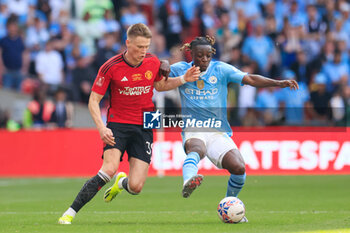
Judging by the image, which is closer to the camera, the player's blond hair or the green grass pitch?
the green grass pitch

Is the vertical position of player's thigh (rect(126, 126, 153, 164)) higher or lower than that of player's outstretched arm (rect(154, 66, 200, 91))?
lower

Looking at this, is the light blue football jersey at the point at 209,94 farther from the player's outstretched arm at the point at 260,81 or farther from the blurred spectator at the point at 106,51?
the blurred spectator at the point at 106,51

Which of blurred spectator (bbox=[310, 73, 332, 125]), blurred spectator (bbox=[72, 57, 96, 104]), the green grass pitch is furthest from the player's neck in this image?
blurred spectator (bbox=[72, 57, 96, 104])

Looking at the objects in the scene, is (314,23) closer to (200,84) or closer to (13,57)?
(13,57)

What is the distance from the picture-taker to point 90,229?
8742 mm

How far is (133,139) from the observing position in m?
9.73

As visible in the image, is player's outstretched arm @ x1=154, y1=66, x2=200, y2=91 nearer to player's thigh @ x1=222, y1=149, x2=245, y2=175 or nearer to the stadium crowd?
player's thigh @ x1=222, y1=149, x2=245, y2=175

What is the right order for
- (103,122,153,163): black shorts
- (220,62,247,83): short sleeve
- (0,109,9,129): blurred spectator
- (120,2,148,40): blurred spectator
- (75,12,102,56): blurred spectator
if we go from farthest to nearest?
(75,12,102,56): blurred spectator → (120,2,148,40): blurred spectator → (0,109,9,129): blurred spectator → (220,62,247,83): short sleeve → (103,122,153,163): black shorts

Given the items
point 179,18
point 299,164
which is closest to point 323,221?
point 299,164

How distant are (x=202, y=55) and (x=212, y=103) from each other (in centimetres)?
66

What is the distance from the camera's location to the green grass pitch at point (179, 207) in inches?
351

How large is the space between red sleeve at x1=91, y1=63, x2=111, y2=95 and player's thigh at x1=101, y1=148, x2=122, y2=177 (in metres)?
0.74

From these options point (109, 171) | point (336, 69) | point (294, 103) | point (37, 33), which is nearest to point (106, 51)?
point (37, 33)

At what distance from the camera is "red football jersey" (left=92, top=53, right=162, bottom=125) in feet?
30.9
